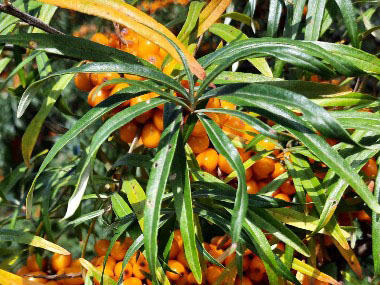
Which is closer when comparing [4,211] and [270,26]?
[270,26]

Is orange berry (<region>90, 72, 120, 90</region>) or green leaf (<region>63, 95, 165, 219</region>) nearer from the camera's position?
green leaf (<region>63, 95, 165, 219</region>)

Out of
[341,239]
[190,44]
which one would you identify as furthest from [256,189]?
[190,44]

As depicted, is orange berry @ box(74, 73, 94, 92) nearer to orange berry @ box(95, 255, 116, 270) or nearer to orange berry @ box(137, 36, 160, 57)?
orange berry @ box(137, 36, 160, 57)

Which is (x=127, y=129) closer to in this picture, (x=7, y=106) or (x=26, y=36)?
(x=26, y=36)

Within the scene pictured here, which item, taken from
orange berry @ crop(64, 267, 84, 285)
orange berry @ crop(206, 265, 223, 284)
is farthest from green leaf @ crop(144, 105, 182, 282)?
orange berry @ crop(64, 267, 84, 285)

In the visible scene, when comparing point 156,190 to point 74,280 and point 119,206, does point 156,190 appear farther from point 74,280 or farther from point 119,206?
point 74,280

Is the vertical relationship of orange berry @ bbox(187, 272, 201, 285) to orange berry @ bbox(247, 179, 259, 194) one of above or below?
below
